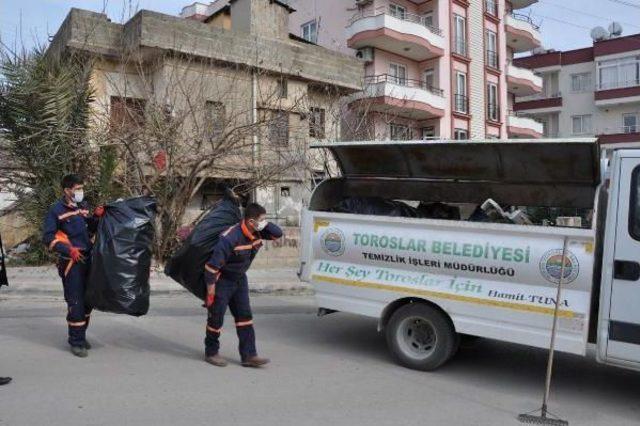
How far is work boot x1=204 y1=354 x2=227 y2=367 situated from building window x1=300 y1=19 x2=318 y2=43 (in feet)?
93.5

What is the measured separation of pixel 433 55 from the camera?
31.4 metres

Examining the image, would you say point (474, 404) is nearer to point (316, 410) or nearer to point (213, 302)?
point (316, 410)

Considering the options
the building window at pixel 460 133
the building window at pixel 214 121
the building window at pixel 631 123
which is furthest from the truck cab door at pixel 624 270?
the building window at pixel 631 123

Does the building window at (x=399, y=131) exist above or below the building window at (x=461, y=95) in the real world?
below

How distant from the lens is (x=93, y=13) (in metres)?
17.6

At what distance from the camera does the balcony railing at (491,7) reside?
3575 centimetres

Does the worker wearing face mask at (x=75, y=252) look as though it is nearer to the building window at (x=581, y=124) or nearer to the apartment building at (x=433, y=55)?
the apartment building at (x=433, y=55)

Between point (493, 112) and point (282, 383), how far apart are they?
109ft

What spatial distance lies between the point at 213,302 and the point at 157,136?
806cm

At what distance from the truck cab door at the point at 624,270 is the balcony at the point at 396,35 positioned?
2421cm

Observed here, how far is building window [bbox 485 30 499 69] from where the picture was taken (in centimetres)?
3584

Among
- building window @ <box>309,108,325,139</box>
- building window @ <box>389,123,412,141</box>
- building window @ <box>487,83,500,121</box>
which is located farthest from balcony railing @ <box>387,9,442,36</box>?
building window @ <box>309,108,325,139</box>

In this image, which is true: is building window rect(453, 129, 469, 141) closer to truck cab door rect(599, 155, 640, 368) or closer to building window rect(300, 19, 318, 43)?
building window rect(300, 19, 318, 43)

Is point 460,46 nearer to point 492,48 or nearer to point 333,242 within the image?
point 492,48
